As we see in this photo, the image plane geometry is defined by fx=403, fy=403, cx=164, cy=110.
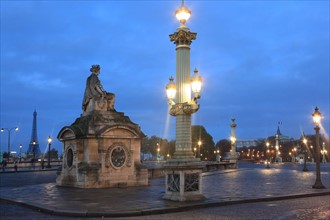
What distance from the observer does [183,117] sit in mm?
16719

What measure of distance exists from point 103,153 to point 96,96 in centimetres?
368

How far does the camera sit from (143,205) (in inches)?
584

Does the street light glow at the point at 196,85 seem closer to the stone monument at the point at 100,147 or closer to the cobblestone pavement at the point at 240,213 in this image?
the cobblestone pavement at the point at 240,213

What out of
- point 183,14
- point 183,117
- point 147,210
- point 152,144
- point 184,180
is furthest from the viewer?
point 152,144

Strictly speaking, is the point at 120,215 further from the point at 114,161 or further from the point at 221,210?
the point at 114,161

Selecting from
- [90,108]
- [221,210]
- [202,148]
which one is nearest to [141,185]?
[90,108]

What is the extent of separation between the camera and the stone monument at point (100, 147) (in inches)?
920

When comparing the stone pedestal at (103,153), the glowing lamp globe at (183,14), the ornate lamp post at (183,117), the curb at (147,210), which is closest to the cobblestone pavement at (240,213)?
the curb at (147,210)

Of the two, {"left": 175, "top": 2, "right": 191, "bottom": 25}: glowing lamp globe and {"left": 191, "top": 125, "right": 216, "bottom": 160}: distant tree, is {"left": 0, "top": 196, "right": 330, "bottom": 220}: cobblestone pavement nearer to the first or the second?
{"left": 175, "top": 2, "right": 191, "bottom": 25}: glowing lamp globe

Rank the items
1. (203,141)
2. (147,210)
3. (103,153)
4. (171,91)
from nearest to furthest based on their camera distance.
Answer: (147,210) < (171,91) < (103,153) < (203,141)

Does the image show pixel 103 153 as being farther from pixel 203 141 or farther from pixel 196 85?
pixel 203 141

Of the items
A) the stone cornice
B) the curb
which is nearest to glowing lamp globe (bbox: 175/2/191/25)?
the stone cornice

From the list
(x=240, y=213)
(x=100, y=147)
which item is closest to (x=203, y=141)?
(x=100, y=147)

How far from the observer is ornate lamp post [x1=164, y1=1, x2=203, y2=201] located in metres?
16.2
